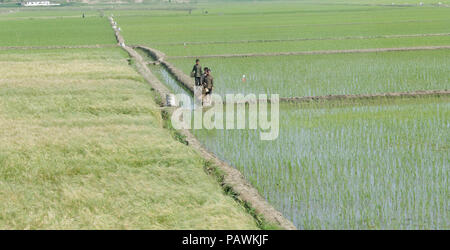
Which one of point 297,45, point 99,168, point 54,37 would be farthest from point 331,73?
point 54,37

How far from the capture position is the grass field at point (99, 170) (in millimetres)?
6328

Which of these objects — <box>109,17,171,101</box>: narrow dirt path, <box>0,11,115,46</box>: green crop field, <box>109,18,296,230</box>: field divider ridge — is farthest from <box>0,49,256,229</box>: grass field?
<box>0,11,115,46</box>: green crop field

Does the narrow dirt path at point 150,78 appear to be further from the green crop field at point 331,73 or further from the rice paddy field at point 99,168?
the green crop field at point 331,73

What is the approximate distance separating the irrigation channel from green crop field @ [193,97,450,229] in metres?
0.01

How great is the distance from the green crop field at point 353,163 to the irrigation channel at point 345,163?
0.01 meters

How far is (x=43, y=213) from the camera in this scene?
648 cm

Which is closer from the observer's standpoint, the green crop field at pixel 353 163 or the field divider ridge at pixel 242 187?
the field divider ridge at pixel 242 187

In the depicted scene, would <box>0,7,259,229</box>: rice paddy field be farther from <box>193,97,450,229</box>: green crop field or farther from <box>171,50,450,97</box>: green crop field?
<box>171,50,450,97</box>: green crop field

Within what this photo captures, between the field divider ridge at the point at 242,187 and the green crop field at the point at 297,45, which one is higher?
the green crop field at the point at 297,45

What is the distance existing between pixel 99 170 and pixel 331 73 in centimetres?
1092

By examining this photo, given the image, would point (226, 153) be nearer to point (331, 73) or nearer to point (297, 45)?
point (331, 73)

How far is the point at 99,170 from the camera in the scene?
8.08 meters

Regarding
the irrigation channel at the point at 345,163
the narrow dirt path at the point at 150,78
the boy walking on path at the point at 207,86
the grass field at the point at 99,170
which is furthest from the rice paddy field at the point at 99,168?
the boy walking on path at the point at 207,86
